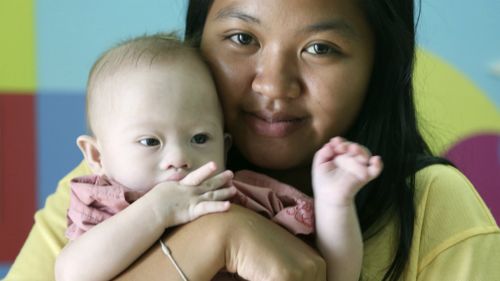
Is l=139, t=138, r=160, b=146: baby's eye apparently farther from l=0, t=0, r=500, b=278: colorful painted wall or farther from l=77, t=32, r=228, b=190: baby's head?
l=0, t=0, r=500, b=278: colorful painted wall

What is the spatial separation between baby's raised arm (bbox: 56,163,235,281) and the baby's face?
0.22ft

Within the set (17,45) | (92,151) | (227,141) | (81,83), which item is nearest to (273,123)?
(227,141)

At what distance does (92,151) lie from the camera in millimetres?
1188

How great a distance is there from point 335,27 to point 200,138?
0.32 metres

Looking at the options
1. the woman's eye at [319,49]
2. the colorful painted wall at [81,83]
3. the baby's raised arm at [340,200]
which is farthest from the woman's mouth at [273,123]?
the colorful painted wall at [81,83]

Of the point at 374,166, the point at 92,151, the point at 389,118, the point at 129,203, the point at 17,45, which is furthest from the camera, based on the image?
the point at 17,45

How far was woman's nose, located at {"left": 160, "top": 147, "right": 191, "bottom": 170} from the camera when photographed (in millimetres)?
1079

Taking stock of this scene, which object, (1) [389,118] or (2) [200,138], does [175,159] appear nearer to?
(2) [200,138]

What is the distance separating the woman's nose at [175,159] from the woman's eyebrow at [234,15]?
29 centimetres

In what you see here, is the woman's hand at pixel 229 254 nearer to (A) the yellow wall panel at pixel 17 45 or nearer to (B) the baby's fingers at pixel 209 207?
(B) the baby's fingers at pixel 209 207

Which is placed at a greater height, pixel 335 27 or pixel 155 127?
pixel 335 27

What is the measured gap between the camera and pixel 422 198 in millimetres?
1267

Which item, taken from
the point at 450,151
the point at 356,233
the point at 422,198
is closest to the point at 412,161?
the point at 422,198

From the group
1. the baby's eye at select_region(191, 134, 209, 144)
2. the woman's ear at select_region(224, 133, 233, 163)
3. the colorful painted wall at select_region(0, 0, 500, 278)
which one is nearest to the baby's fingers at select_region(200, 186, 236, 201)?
the baby's eye at select_region(191, 134, 209, 144)
